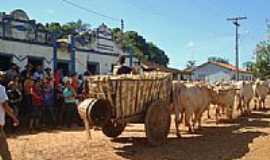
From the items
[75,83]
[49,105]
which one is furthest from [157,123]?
[75,83]

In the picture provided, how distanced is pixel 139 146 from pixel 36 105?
4.50m

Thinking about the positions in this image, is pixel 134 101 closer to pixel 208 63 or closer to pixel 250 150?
pixel 250 150

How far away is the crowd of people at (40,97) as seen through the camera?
14.2 meters

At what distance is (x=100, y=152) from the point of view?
35.0 ft

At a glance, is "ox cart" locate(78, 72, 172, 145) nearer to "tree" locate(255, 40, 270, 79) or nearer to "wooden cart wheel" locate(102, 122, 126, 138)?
"wooden cart wheel" locate(102, 122, 126, 138)

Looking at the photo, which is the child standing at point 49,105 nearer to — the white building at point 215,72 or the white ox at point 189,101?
the white ox at point 189,101

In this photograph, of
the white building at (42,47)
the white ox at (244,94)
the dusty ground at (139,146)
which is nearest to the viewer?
the dusty ground at (139,146)

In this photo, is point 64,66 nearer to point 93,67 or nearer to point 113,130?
point 93,67

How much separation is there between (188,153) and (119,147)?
1707 mm

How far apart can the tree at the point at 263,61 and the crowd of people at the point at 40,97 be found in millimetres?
39626

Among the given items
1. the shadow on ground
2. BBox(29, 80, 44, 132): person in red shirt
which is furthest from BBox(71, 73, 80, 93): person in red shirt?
the shadow on ground

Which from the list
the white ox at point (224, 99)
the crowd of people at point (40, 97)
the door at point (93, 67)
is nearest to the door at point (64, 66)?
the door at point (93, 67)

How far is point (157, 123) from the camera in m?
11.6

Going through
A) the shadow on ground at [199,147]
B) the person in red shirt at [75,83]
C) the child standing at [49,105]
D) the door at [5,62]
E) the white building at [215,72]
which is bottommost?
Result: the shadow on ground at [199,147]
